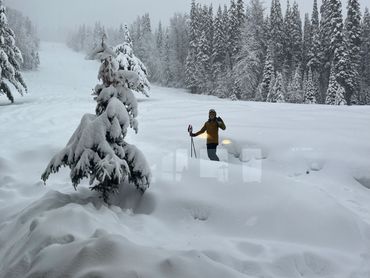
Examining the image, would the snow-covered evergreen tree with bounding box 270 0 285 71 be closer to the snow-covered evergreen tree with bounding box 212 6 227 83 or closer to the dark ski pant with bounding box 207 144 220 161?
the snow-covered evergreen tree with bounding box 212 6 227 83

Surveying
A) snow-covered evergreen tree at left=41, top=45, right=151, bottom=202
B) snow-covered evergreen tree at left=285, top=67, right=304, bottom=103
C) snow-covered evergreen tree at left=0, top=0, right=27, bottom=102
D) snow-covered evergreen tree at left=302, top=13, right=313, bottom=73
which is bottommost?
snow-covered evergreen tree at left=285, top=67, right=304, bottom=103

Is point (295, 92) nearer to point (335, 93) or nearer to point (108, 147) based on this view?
point (335, 93)

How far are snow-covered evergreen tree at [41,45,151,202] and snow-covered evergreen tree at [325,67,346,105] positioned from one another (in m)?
36.3

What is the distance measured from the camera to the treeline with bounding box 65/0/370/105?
139 ft

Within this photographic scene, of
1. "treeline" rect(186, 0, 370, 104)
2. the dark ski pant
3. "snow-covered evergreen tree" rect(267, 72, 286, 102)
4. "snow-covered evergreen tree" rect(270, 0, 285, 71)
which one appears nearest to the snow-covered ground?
the dark ski pant

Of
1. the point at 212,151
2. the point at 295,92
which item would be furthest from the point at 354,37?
the point at 212,151

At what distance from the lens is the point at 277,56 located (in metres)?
51.5

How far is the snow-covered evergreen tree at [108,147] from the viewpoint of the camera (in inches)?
220

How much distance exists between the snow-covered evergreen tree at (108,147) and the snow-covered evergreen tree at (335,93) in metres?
36.3

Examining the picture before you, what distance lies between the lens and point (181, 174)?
273 inches

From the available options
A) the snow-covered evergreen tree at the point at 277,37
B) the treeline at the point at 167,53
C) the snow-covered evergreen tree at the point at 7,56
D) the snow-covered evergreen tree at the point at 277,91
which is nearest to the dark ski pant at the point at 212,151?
the snow-covered evergreen tree at the point at 7,56

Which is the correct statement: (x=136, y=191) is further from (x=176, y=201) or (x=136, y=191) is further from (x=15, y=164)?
(x=15, y=164)

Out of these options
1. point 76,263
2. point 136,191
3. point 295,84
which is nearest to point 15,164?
Answer: point 136,191

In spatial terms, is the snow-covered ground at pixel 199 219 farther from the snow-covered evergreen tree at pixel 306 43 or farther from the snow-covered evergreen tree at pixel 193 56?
the snow-covered evergreen tree at pixel 306 43
